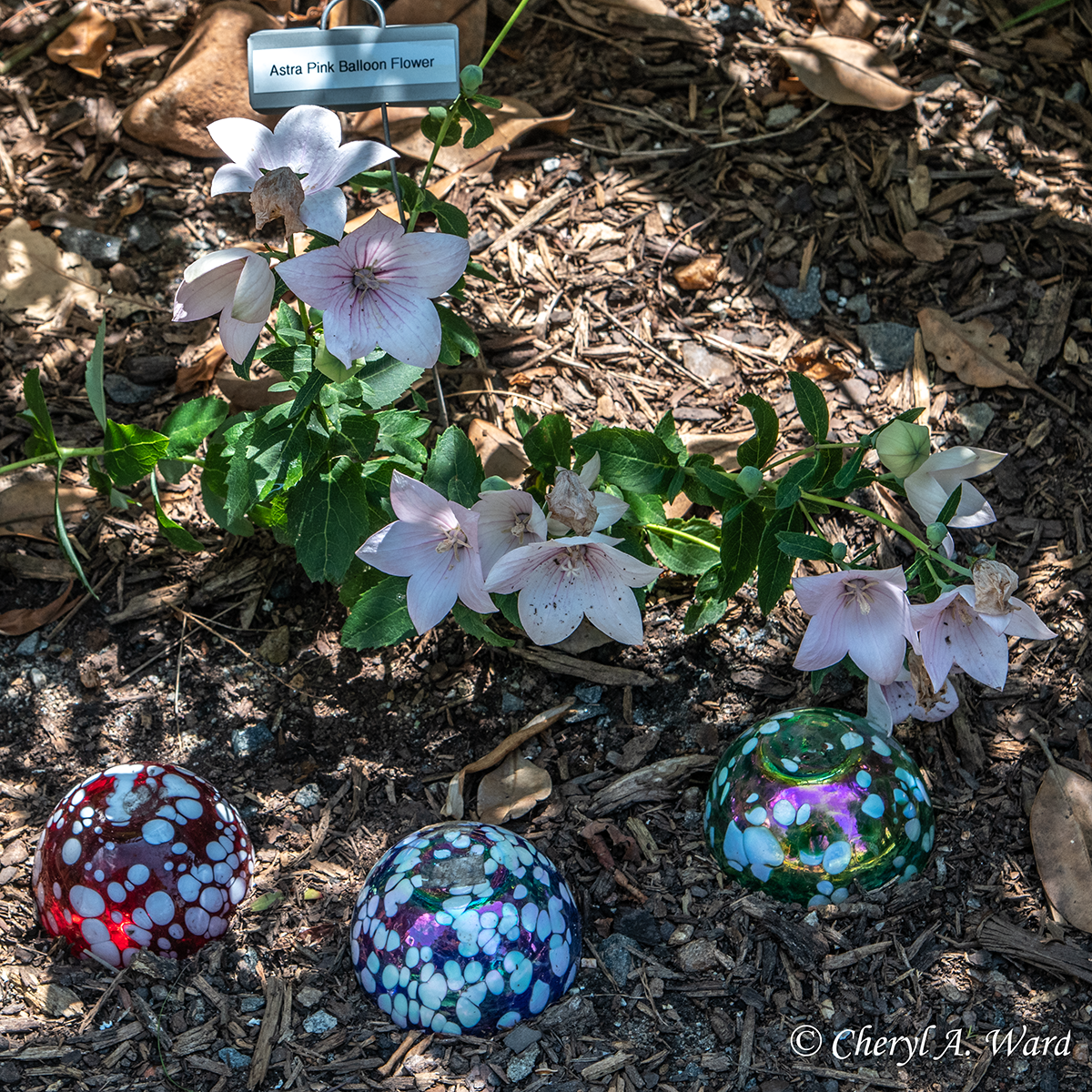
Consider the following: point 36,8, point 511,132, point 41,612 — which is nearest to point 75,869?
point 41,612

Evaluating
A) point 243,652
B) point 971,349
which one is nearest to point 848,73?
point 971,349

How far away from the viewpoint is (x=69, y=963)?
211 centimetres

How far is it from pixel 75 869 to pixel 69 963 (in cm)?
26

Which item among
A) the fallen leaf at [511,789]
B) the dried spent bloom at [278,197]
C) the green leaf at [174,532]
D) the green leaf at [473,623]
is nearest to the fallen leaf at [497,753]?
the fallen leaf at [511,789]

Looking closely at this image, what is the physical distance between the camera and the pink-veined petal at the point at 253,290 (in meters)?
1.66

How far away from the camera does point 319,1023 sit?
2049 millimetres

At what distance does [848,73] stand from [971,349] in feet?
3.39

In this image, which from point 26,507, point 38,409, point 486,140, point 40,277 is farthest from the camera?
point 486,140

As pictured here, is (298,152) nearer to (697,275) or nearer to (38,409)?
(38,409)

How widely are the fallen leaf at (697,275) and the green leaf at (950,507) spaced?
1.52 metres

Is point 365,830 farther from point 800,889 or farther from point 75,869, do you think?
point 800,889

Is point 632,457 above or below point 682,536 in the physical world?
above

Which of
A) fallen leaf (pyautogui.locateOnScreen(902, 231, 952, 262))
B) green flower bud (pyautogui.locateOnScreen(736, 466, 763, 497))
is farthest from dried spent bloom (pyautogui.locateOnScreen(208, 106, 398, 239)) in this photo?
fallen leaf (pyautogui.locateOnScreen(902, 231, 952, 262))

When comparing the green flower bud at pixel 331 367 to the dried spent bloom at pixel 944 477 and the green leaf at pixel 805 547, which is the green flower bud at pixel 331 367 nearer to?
the green leaf at pixel 805 547
